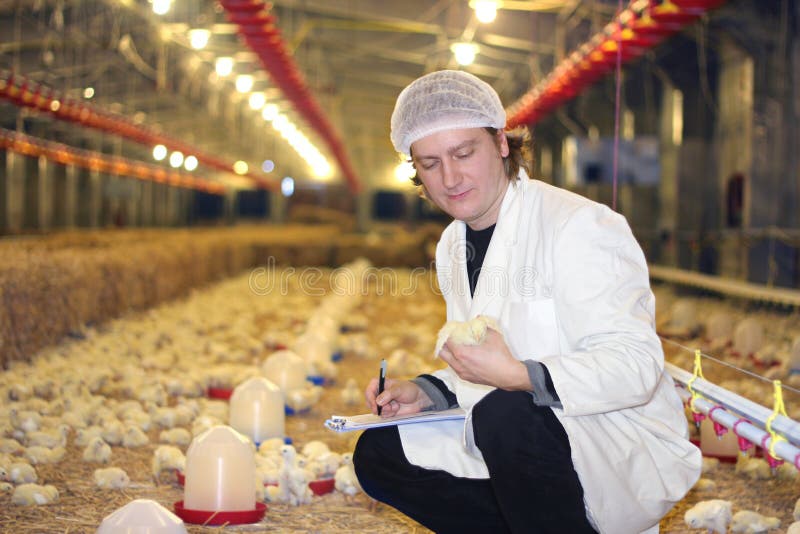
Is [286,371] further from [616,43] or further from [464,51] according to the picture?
[464,51]

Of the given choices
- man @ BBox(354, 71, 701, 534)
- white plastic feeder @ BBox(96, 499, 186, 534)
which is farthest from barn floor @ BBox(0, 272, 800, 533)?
man @ BBox(354, 71, 701, 534)

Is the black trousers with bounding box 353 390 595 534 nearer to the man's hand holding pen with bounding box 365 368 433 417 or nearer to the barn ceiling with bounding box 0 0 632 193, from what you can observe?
the man's hand holding pen with bounding box 365 368 433 417

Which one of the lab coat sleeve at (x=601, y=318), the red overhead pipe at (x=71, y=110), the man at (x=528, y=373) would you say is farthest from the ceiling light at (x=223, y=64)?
the lab coat sleeve at (x=601, y=318)

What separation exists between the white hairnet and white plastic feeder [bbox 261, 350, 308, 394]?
2.81 m

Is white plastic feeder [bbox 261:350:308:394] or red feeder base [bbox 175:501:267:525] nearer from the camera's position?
red feeder base [bbox 175:501:267:525]

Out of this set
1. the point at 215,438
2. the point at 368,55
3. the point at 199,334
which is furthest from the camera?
the point at 368,55

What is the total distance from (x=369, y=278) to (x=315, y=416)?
10053mm

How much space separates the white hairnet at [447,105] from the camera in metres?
2.30

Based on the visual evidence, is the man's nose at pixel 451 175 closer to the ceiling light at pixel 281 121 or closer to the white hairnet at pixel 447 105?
the white hairnet at pixel 447 105

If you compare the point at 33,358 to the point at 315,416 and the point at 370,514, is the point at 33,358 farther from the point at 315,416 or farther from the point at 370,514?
the point at 370,514

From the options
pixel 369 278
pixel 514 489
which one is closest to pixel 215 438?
pixel 514 489

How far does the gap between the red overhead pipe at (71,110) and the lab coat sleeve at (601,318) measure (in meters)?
6.39

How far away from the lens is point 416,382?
2.59 m

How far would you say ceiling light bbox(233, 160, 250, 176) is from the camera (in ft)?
72.3
